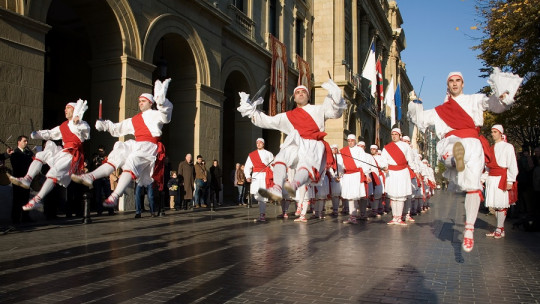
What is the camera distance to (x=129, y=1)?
14211 millimetres

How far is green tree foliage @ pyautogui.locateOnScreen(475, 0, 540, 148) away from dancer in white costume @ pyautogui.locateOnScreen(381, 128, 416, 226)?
8.64m

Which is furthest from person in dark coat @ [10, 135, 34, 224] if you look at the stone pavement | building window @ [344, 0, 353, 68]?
building window @ [344, 0, 353, 68]

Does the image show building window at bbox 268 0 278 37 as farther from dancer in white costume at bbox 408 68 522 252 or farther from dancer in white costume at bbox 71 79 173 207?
dancer in white costume at bbox 408 68 522 252

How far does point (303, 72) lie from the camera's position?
95.6ft

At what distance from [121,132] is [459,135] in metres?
5.33

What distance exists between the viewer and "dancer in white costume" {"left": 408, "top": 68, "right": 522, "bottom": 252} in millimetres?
5668

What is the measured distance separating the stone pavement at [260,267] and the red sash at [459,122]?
5.20 ft

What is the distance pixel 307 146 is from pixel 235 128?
16178mm

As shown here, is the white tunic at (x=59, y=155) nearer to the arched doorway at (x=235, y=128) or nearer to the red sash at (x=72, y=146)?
the red sash at (x=72, y=146)

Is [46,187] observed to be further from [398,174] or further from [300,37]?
[300,37]

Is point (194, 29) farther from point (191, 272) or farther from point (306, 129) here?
point (191, 272)

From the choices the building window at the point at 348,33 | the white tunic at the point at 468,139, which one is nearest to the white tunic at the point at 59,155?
the white tunic at the point at 468,139

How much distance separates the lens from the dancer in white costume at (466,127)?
18.6 ft

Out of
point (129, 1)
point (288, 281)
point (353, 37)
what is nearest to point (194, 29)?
point (129, 1)
